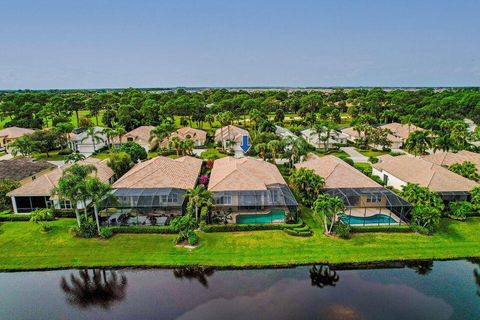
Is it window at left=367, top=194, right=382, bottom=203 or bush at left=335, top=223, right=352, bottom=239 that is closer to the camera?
bush at left=335, top=223, right=352, bottom=239

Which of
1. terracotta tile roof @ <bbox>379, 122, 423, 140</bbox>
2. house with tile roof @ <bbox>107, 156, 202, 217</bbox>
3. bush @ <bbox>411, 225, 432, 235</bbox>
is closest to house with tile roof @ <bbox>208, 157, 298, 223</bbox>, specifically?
house with tile roof @ <bbox>107, 156, 202, 217</bbox>

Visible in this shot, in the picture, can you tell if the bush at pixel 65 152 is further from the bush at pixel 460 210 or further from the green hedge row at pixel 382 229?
the bush at pixel 460 210

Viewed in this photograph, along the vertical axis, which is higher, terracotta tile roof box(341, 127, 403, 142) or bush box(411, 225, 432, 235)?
terracotta tile roof box(341, 127, 403, 142)

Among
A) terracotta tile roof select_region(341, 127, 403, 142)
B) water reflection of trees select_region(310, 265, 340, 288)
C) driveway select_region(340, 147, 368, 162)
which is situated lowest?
water reflection of trees select_region(310, 265, 340, 288)

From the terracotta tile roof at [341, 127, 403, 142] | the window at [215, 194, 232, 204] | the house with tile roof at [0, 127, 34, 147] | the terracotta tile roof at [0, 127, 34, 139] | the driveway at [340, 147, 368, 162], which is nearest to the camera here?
the window at [215, 194, 232, 204]

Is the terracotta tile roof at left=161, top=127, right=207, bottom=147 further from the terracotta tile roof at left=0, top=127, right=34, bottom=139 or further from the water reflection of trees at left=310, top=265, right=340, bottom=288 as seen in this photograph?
the water reflection of trees at left=310, top=265, right=340, bottom=288

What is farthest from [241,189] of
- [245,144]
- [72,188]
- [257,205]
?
[245,144]

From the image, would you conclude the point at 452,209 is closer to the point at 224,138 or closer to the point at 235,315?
the point at 235,315
